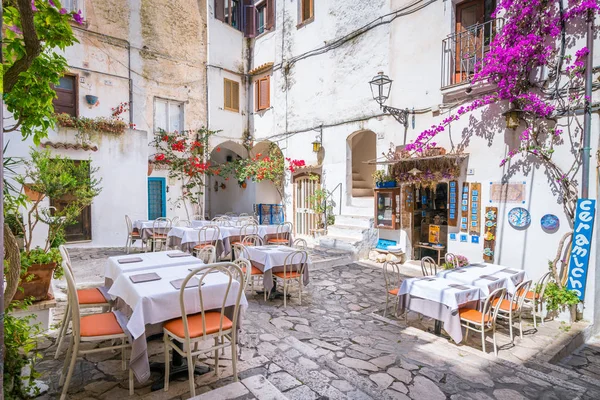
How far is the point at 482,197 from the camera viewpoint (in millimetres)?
6887

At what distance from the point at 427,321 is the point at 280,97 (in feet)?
32.0

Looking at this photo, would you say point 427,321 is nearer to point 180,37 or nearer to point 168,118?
point 168,118

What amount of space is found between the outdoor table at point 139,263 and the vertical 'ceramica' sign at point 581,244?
563 cm

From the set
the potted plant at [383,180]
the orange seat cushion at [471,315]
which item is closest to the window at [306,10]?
the potted plant at [383,180]

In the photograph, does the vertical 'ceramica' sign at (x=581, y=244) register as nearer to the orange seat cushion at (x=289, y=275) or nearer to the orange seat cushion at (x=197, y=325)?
the orange seat cushion at (x=289, y=275)

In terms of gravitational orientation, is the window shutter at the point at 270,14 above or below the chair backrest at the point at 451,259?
above

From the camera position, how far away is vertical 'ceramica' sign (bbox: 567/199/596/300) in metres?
5.16

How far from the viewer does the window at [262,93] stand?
13.2 meters

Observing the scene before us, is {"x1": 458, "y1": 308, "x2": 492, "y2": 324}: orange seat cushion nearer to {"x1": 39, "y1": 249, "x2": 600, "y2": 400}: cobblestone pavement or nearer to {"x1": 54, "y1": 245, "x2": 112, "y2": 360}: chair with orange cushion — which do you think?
{"x1": 39, "y1": 249, "x2": 600, "y2": 400}: cobblestone pavement

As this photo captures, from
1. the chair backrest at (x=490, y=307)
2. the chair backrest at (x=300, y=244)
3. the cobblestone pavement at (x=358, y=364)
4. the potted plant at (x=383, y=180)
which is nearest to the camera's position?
the cobblestone pavement at (x=358, y=364)

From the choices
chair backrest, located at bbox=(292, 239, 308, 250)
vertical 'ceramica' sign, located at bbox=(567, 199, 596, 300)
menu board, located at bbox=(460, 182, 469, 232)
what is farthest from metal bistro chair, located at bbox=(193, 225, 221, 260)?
vertical 'ceramica' sign, located at bbox=(567, 199, 596, 300)

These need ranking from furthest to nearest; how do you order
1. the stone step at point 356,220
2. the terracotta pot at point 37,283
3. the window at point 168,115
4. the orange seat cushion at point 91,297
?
the window at point 168,115 < the stone step at point 356,220 < the terracotta pot at point 37,283 < the orange seat cushion at point 91,297

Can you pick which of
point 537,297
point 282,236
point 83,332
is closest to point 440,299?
point 537,297

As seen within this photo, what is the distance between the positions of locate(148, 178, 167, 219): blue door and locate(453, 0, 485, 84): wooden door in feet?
30.7
